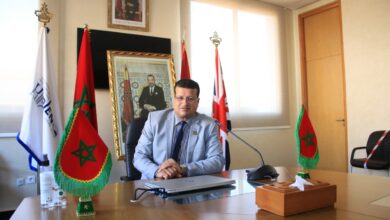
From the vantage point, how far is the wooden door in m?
4.36

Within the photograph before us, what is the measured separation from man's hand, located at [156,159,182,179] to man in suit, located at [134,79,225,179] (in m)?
0.21

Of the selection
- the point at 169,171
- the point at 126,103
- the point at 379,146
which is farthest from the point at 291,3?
the point at 169,171

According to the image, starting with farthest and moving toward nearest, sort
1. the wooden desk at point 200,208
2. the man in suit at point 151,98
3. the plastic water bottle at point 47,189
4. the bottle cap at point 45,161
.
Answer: the man in suit at point 151,98 → the bottle cap at point 45,161 → the plastic water bottle at point 47,189 → the wooden desk at point 200,208

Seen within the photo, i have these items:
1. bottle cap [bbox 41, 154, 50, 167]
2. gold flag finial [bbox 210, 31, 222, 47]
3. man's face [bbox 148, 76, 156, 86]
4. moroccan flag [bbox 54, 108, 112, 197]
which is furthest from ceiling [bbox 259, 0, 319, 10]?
moroccan flag [bbox 54, 108, 112, 197]

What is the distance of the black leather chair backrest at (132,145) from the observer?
197 centimetres

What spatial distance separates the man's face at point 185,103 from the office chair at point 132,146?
30 cm

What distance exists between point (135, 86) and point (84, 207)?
96.1 inches

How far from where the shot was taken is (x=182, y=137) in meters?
1.95

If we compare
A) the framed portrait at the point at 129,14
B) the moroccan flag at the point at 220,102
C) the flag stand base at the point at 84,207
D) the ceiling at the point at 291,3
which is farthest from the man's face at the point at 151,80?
the flag stand base at the point at 84,207

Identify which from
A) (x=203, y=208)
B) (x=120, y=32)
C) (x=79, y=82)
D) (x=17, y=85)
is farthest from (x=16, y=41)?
(x=203, y=208)

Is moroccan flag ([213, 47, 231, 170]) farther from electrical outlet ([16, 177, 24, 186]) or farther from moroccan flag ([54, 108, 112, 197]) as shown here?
moroccan flag ([54, 108, 112, 197])

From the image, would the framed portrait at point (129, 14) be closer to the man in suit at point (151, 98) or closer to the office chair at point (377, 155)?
the man in suit at point (151, 98)

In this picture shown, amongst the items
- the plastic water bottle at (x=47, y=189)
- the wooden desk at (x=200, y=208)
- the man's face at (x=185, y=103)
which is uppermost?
the man's face at (x=185, y=103)

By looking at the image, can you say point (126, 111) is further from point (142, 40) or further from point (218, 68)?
point (218, 68)
